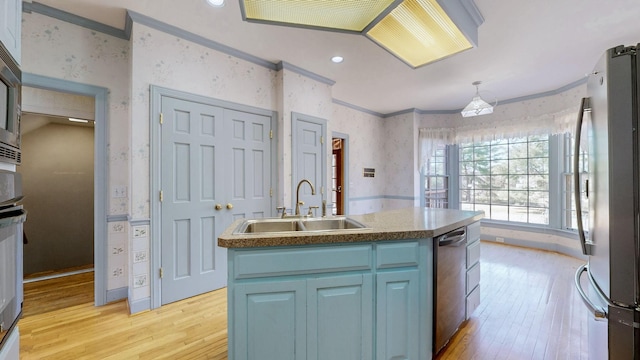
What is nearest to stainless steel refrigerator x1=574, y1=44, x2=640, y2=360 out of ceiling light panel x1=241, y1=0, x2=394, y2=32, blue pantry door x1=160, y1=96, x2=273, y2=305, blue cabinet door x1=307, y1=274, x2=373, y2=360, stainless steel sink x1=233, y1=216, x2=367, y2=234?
blue cabinet door x1=307, y1=274, x2=373, y2=360

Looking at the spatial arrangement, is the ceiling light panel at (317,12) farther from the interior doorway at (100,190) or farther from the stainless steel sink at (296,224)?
the interior doorway at (100,190)

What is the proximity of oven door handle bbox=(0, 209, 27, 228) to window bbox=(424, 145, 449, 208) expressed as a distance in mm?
5683

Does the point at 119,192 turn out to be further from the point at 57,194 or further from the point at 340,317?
the point at 340,317

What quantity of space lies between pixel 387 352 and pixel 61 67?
3.41 m

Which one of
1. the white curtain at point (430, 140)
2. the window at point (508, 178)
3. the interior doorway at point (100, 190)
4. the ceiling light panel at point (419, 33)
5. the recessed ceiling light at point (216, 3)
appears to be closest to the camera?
the ceiling light panel at point (419, 33)

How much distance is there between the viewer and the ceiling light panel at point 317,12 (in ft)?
5.73

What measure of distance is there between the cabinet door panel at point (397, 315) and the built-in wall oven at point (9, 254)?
1517 millimetres

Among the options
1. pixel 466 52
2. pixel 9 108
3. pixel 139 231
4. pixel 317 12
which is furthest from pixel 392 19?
pixel 139 231

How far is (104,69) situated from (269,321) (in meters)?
2.77

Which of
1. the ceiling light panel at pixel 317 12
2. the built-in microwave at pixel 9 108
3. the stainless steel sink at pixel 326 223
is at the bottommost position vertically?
the stainless steel sink at pixel 326 223

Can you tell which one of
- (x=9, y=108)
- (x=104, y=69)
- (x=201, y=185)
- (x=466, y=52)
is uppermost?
(x=466, y=52)

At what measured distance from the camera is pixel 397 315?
5.03ft

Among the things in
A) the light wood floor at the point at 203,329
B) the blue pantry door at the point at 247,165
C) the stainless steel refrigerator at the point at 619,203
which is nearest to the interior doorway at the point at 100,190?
the light wood floor at the point at 203,329

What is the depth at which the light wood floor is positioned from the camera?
5.93 ft
